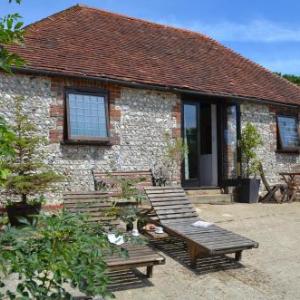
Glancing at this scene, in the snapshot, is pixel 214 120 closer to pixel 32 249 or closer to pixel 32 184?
pixel 32 184

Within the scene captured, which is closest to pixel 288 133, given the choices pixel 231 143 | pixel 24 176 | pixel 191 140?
pixel 231 143

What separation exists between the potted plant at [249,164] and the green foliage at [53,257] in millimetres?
9865

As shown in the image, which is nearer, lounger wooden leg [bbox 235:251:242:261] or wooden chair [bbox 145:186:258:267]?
wooden chair [bbox 145:186:258:267]

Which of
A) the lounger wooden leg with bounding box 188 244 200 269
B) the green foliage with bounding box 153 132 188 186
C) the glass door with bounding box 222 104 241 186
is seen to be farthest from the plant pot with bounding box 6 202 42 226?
the glass door with bounding box 222 104 241 186

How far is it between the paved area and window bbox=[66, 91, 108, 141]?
3.98m

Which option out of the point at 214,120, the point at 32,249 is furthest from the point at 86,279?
the point at 214,120

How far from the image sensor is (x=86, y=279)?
8.36ft

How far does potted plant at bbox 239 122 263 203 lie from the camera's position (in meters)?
12.2

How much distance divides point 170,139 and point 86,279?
361 inches

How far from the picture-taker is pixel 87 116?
10.4m

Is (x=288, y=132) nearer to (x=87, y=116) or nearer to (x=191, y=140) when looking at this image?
(x=191, y=140)

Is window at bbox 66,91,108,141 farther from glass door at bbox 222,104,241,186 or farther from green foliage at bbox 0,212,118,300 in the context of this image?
green foliage at bbox 0,212,118,300

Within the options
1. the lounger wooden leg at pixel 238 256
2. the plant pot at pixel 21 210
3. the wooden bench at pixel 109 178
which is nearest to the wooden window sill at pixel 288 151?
the wooden bench at pixel 109 178

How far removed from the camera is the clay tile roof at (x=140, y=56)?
10750mm
